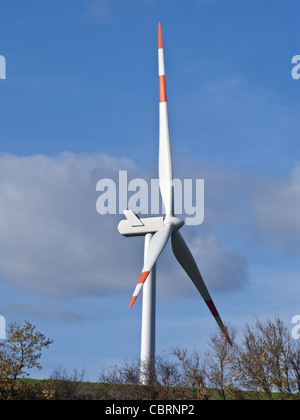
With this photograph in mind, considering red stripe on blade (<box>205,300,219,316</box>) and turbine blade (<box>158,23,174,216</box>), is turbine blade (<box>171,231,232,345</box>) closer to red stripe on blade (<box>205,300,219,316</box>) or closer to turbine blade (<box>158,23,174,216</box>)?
red stripe on blade (<box>205,300,219,316</box>)

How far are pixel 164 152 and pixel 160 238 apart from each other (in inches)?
246

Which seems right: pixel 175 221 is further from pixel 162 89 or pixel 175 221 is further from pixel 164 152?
pixel 162 89

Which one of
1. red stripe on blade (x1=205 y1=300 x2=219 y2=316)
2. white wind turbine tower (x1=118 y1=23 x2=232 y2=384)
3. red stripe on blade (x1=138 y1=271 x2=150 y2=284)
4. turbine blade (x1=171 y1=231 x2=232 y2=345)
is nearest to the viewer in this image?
red stripe on blade (x1=138 y1=271 x2=150 y2=284)

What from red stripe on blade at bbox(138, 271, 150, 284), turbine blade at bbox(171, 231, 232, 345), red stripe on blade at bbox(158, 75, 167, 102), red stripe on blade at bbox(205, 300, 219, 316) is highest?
red stripe on blade at bbox(158, 75, 167, 102)

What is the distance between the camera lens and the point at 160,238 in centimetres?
3975

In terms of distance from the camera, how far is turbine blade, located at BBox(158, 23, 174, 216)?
42428 mm

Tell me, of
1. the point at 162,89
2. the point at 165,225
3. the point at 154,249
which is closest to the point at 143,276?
the point at 154,249

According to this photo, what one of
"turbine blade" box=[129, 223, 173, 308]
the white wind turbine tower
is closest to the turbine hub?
the white wind turbine tower

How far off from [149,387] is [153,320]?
3.82m

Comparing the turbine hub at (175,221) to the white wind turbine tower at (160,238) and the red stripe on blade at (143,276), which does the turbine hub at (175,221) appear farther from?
the red stripe on blade at (143,276)

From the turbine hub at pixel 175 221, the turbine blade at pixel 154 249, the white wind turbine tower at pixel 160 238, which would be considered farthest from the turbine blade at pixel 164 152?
the turbine blade at pixel 154 249

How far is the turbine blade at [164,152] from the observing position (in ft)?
139
